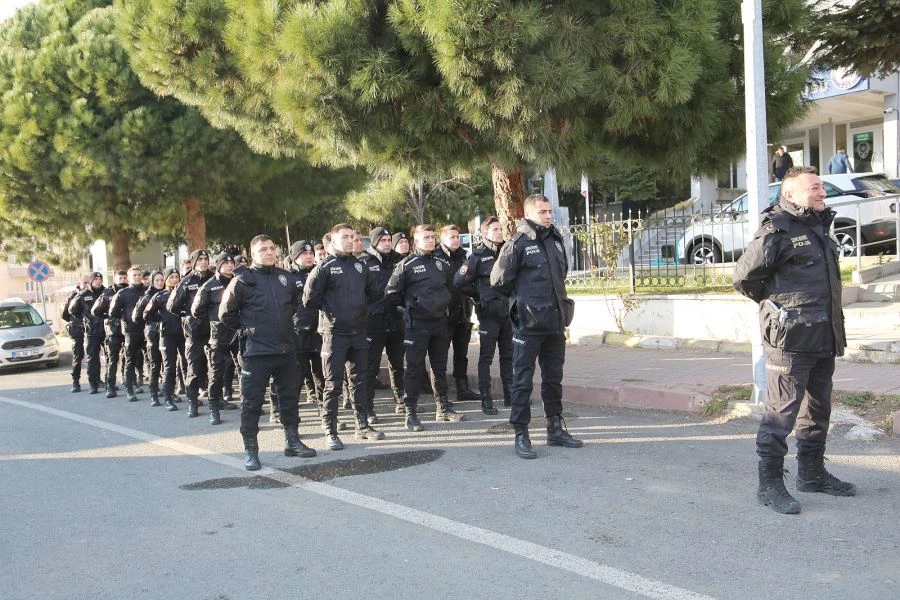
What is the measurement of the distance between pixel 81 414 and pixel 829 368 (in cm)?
882

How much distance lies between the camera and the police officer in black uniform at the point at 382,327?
8602mm

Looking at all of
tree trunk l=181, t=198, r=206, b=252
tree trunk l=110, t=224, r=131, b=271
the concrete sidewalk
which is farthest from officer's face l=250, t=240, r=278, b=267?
tree trunk l=110, t=224, r=131, b=271

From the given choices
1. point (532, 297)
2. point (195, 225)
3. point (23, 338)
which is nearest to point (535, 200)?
point (532, 297)

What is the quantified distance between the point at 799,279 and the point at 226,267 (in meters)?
6.27

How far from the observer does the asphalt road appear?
13.1 feet

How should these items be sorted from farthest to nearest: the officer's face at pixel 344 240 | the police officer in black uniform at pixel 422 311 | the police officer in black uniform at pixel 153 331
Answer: the police officer in black uniform at pixel 153 331 → the police officer in black uniform at pixel 422 311 → the officer's face at pixel 344 240

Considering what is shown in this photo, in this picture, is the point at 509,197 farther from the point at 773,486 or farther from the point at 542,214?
the point at 773,486

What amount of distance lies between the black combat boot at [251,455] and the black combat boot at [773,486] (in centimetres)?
386

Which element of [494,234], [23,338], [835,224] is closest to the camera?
[494,234]

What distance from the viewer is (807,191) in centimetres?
487

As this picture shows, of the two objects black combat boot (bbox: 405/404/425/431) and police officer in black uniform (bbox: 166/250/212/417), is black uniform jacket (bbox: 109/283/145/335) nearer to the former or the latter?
police officer in black uniform (bbox: 166/250/212/417)

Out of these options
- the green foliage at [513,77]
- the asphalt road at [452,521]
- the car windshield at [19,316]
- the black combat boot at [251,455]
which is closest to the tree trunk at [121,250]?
the car windshield at [19,316]

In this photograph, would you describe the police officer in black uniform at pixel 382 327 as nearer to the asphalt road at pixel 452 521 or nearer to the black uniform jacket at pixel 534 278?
the asphalt road at pixel 452 521

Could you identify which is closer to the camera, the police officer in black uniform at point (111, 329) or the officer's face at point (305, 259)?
the officer's face at point (305, 259)
